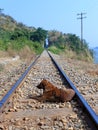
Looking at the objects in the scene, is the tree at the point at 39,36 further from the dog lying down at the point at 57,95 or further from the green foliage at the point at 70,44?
the dog lying down at the point at 57,95

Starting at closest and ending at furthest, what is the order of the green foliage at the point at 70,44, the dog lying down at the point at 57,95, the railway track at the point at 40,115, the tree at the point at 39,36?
the railway track at the point at 40,115 < the dog lying down at the point at 57,95 < the green foliage at the point at 70,44 < the tree at the point at 39,36

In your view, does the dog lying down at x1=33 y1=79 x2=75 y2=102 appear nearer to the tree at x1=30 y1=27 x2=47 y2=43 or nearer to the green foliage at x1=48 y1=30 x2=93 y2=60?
the green foliage at x1=48 y1=30 x2=93 y2=60

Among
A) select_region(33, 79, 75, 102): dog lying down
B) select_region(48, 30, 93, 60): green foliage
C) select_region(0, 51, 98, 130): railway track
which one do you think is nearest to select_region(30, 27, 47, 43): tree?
select_region(48, 30, 93, 60): green foliage

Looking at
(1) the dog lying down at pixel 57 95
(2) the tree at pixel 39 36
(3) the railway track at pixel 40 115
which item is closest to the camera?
(3) the railway track at pixel 40 115

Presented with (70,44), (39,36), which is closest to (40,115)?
A: (70,44)

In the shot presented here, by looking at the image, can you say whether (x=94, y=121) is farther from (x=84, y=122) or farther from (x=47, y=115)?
(x=47, y=115)

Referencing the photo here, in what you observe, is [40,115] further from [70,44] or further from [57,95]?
[70,44]

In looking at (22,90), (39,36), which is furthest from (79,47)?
(22,90)

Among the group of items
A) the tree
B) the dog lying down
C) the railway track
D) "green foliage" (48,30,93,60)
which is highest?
the dog lying down

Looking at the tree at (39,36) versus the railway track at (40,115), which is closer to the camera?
the railway track at (40,115)

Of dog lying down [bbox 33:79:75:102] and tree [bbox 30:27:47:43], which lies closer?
dog lying down [bbox 33:79:75:102]

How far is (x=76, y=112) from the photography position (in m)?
5.61

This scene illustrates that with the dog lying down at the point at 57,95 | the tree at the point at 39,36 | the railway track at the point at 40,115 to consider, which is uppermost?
the dog lying down at the point at 57,95

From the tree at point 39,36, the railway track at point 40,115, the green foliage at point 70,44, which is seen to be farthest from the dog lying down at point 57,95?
the tree at point 39,36
